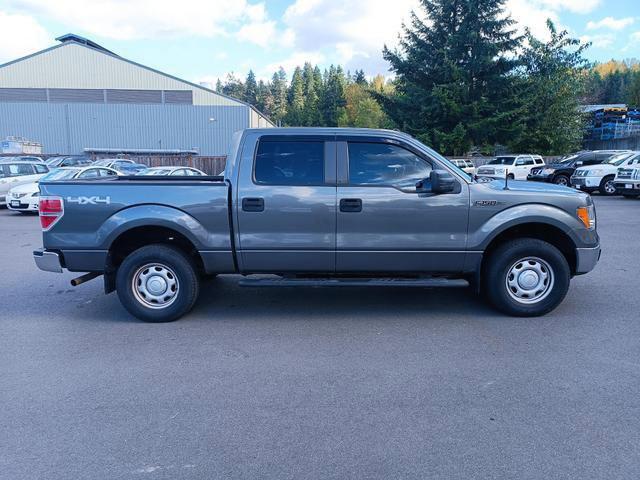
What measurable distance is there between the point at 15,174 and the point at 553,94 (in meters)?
37.0

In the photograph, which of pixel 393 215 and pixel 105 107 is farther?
pixel 105 107

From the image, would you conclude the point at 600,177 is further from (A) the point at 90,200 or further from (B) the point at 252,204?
(A) the point at 90,200

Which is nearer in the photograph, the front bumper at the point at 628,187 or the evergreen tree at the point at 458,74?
the front bumper at the point at 628,187

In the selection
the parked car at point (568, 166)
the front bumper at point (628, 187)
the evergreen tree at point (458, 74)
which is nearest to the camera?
the front bumper at point (628, 187)

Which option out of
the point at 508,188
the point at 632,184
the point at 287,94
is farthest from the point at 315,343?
the point at 287,94

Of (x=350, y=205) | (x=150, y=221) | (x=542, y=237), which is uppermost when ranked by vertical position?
(x=350, y=205)

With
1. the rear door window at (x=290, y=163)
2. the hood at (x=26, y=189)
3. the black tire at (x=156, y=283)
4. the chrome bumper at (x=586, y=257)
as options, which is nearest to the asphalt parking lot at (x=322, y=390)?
the black tire at (x=156, y=283)

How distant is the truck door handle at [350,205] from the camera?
5195 mm

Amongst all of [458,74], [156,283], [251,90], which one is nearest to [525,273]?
[156,283]

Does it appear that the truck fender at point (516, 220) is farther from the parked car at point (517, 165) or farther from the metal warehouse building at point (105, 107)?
the metal warehouse building at point (105, 107)

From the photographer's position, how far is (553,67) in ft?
131

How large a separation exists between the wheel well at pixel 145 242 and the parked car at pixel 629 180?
1786cm

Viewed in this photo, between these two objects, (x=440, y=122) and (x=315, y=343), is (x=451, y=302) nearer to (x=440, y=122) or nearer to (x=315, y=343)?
(x=315, y=343)

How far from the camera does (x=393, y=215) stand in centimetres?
521
